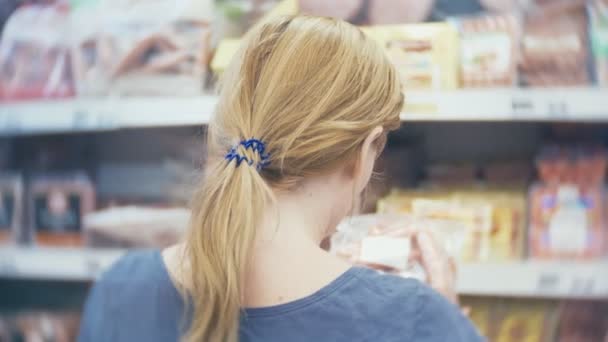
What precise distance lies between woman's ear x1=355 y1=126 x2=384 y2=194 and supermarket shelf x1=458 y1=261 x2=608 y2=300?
2.03 feet

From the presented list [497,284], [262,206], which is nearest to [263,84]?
[262,206]

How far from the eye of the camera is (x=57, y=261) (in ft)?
5.92

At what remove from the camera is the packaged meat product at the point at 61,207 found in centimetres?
190

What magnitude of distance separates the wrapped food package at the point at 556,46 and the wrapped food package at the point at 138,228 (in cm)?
95

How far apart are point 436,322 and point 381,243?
1.24 ft

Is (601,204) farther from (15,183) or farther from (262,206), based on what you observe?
(15,183)

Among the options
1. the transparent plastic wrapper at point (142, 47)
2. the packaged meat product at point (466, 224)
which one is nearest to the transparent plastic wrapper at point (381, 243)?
the packaged meat product at point (466, 224)

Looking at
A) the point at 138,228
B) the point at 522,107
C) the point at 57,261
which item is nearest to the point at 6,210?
the point at 57,261

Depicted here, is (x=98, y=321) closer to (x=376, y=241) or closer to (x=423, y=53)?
(x=376, y=241)

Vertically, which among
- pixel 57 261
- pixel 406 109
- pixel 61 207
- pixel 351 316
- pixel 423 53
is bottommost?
pixel 57 261

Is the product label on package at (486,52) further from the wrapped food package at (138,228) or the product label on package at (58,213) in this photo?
the product label on package at (58,213)

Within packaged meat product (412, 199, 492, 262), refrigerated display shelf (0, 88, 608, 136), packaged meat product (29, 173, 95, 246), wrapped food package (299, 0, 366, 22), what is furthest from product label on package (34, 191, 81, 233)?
packaged meat product (412, 199, 492, 262)

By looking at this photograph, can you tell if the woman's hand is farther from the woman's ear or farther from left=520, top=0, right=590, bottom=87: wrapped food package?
left=520, top=0, right=590, bottom=87: wrapped food package

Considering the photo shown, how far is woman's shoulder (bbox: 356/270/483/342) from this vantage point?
2.71 feet
